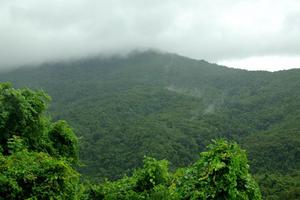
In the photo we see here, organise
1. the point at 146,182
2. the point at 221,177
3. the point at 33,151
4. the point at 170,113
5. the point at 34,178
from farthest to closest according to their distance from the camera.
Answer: the point at 170,113 < the point at 146,182 < the point at 33,151 < the point at 34,178 < the point at 221,177

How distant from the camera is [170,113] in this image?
110 metres

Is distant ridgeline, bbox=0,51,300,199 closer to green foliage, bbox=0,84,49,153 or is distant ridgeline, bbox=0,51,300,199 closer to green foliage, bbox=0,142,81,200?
green foliage, bbox=0,142,81,200

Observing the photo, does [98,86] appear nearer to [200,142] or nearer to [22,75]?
[22,75]

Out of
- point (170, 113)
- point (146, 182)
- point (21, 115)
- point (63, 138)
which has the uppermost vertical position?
point (21, 115)

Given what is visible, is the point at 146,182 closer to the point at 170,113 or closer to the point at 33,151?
the point at 33,151

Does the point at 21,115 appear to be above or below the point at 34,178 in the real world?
above

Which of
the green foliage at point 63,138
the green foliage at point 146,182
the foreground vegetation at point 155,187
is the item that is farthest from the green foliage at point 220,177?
the green foliage at point 63,138

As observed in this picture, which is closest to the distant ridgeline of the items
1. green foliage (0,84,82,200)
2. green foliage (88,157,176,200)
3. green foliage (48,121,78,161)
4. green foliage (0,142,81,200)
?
green foliage (88,157,176,200)

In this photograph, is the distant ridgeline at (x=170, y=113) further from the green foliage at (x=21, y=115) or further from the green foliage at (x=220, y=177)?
the green foliage at (x=21, y=115)

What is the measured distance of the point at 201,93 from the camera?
13438 centimetres

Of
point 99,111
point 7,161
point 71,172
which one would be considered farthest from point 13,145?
point 99,111

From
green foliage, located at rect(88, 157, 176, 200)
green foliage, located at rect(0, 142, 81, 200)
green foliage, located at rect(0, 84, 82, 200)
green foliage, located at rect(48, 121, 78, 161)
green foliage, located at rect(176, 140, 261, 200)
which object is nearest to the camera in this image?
green foliage, located at rect(176, 140, 261, 200)

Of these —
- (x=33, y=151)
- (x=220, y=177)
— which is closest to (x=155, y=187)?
(x=33, y=151)

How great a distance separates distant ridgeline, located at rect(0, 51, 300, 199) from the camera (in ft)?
208
